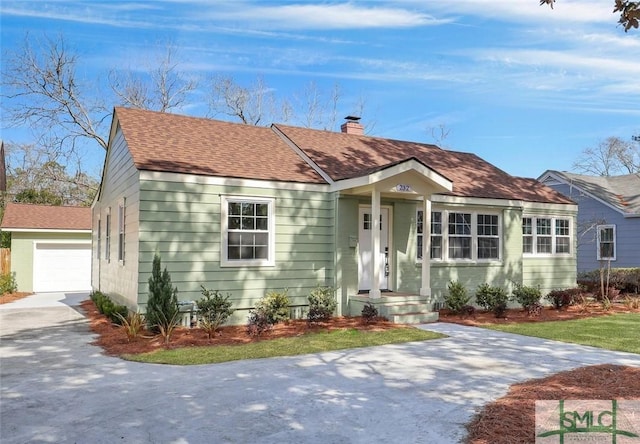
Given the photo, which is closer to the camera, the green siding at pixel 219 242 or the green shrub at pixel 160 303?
the green shrub at pixel 160 303

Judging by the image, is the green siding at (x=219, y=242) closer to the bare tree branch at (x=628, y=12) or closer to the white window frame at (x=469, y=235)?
the white window frame at (x=469, y=235)

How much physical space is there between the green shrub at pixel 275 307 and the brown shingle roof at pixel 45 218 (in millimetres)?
13883

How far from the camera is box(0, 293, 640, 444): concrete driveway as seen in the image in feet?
14.2

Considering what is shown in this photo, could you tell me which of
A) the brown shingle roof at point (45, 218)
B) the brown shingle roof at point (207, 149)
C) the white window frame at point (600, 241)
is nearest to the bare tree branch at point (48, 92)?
the brown shingle roof at point (45, 218)

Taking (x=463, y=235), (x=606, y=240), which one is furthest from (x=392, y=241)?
(x=606, y=240)

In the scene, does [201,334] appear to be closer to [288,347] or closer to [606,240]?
[288,347]

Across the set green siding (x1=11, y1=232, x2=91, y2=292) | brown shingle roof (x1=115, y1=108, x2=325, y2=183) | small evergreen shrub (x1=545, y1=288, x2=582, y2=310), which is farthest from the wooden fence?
small evergreen shrub (x1=545, y1=288, x2=582, y2=310)

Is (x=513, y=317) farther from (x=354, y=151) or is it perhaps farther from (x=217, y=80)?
(x=217, y=80)

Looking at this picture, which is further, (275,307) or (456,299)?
(456,299)

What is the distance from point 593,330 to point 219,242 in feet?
26.8

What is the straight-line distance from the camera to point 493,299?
12359 mm

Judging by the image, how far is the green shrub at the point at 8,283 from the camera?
737 inches

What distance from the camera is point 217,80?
105 feet

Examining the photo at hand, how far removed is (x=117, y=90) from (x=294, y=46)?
1410cm
